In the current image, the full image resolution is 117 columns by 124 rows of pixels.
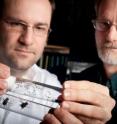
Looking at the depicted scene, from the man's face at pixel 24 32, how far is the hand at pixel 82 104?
5.3 inches

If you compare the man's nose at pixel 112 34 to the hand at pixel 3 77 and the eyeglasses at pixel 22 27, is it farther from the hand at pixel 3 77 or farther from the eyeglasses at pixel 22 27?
the hand at pixel 3 77

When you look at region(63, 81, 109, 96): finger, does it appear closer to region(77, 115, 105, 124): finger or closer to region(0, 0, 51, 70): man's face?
region(77, 115, 105, 124): finger

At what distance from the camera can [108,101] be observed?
1.14 feet

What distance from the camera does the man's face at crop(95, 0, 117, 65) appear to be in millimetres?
525

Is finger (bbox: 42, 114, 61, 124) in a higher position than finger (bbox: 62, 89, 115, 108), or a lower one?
lower

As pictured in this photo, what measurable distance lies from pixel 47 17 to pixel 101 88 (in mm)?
168

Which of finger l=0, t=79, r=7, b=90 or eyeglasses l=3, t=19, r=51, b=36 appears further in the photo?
eyeglasses l=3, t=19, r=51, b=36

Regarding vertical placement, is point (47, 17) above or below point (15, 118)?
above

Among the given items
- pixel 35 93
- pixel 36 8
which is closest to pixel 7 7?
pixel 36 8

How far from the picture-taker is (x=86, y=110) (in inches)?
13.4

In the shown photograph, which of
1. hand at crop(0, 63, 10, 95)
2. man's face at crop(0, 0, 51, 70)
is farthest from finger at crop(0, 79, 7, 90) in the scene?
man's face at crop(0, 0, 51, 70)

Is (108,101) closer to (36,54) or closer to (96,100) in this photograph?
(96,100)

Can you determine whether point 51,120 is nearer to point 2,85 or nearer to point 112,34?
point 2,85

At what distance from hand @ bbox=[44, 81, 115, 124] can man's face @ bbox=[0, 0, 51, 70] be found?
0.13 meters
